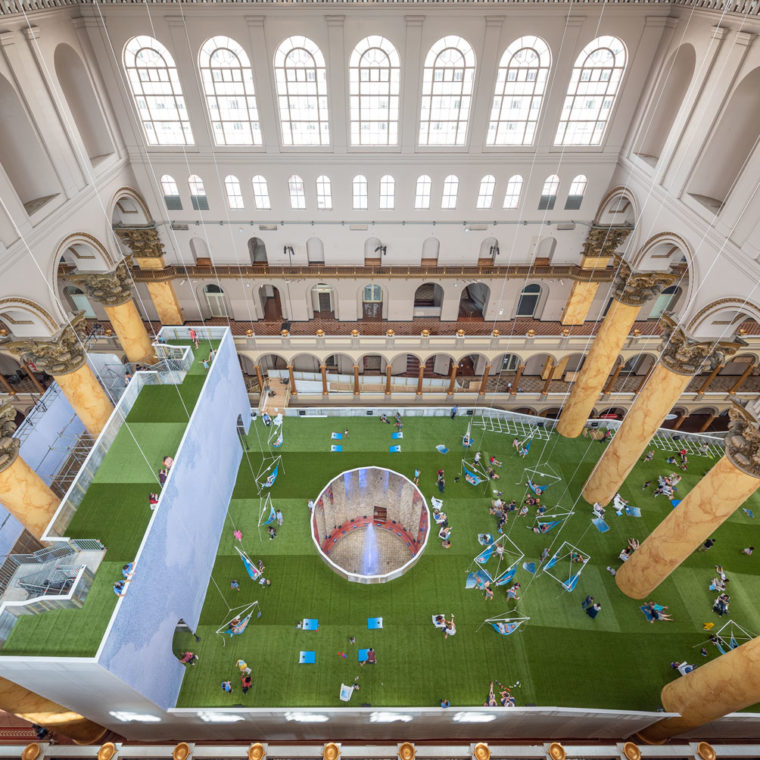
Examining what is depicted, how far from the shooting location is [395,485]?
23.1m

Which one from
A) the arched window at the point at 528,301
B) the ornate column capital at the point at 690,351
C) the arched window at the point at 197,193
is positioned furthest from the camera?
the arched window at the point at 528,301

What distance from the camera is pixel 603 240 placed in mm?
24891

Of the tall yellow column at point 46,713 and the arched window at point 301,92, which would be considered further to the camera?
the arched window at point 301,92

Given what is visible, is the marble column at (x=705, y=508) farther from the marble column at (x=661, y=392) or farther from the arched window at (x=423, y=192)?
the arched window at (x=423, y=192)

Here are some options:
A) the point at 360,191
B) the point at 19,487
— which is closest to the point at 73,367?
the point at 19,487

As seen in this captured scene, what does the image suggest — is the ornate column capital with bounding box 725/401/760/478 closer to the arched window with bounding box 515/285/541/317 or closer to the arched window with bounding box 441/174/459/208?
the arched window with bounding box 515/285/541/317

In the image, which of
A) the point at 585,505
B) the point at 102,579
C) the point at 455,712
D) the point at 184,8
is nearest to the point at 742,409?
the point at 585,505

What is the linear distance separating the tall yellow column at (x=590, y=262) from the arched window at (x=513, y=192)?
440 cm

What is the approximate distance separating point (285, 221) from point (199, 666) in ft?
67.0

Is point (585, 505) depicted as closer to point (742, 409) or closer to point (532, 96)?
point (742, 409)

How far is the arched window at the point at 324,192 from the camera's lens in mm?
23692

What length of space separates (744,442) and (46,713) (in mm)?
23615

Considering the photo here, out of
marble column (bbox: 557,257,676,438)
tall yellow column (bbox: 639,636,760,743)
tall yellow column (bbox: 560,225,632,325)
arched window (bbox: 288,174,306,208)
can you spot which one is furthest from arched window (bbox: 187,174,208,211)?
tall yellow column (bbox: 639,636,760,743)

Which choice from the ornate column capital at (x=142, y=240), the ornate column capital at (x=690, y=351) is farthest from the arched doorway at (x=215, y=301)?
the ornate column capital at (x=690, y=351)
